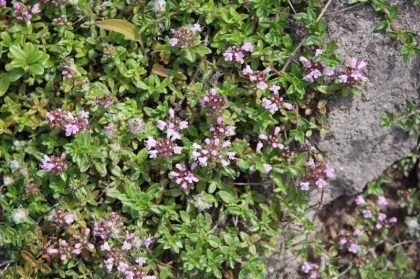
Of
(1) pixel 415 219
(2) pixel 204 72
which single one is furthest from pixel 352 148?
(2) pixel 204 72

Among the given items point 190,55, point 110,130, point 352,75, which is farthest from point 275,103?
point 110,130

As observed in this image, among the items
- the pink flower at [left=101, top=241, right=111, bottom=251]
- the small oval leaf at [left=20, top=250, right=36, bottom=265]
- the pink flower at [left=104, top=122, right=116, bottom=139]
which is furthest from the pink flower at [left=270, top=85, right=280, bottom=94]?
the small oval leaf at [left=20, top=250, right=36, bottom=265]

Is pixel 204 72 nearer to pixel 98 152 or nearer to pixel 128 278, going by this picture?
pixel 98 152

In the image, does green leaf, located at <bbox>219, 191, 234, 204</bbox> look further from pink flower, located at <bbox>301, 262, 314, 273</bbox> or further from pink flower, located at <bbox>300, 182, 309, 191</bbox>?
pink flower, located at <bbox>301, 262, 314, 273</bbox>

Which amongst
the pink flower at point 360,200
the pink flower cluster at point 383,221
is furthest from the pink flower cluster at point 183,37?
the pink flower cluster at point 383,221

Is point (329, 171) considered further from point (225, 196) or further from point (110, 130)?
point (110, 130)

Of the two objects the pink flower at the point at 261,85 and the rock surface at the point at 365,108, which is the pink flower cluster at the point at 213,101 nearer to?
the pink flower at the point at 261,85
